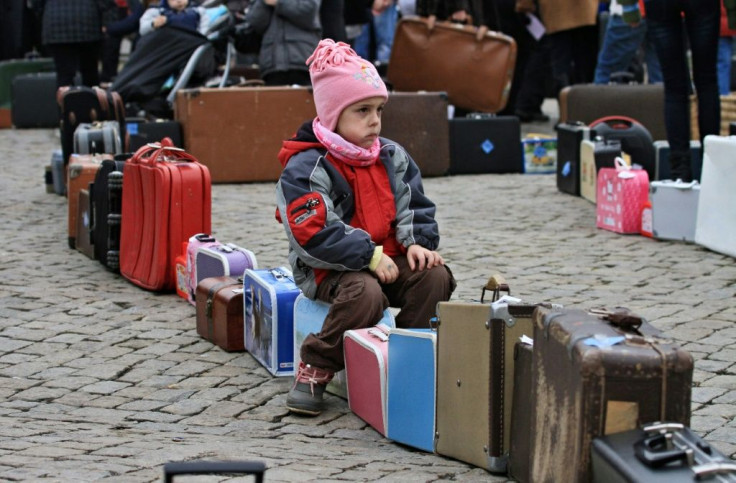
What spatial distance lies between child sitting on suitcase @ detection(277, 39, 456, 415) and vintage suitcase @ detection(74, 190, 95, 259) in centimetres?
296

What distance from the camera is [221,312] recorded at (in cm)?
568

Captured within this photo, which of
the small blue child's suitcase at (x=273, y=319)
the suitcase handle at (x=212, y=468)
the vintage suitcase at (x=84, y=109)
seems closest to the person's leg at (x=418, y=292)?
the small blue child's suitcase at (x=273, y=319)

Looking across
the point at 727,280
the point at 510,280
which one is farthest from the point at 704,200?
the point at 510,280

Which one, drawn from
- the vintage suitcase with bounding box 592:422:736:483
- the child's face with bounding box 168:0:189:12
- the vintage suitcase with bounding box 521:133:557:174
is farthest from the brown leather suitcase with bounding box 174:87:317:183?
the vintage suitcase with bounding box 592:422:736:483

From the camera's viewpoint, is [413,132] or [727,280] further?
[413,132]

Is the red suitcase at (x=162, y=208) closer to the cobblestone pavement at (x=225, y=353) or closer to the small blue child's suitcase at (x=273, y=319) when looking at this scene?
the cobblestone pavement at (x=225, y=353)

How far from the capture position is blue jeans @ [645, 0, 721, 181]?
8.00 m

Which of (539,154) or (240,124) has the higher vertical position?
(240,124)

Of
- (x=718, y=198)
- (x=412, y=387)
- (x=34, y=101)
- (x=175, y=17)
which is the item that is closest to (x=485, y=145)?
(x=175, y=17)

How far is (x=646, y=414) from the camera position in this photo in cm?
324

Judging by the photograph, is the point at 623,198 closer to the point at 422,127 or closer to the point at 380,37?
the point at 422,127

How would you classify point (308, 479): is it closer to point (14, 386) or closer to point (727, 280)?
point (14, 386)

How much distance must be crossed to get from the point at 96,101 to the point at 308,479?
623 cm

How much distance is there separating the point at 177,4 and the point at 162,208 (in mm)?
5162
